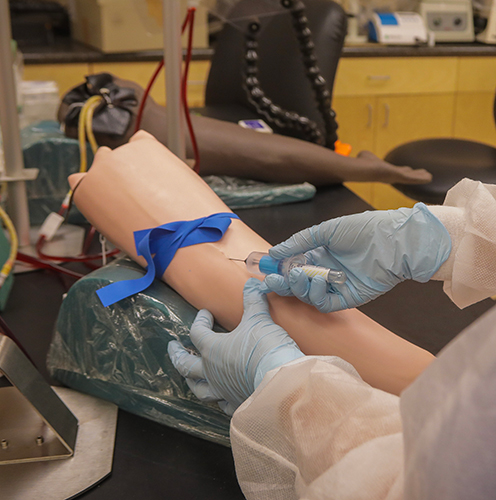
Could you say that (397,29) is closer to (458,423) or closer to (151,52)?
(151,52)

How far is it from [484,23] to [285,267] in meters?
3.32

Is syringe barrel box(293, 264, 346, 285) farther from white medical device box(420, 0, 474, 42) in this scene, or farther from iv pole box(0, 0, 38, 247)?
white medical device box(420, 0, 474, 42)

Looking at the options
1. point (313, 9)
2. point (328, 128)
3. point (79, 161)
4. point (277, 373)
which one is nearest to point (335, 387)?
point (277, 373)

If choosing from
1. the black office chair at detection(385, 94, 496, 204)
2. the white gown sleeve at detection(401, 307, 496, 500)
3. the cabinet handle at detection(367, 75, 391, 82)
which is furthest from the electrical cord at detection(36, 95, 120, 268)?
the cabinet handle at detection(367, 75, 391, 82)

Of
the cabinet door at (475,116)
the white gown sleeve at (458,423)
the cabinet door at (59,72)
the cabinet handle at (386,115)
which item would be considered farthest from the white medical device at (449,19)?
the white gown sleeve at (458,423)

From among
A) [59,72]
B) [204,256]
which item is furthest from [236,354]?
[59,72]

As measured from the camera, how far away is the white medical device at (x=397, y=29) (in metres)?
3.15

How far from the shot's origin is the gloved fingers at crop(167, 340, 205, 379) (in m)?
0.73

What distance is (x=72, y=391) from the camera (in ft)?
2.85

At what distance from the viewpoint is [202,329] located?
29.1 inches

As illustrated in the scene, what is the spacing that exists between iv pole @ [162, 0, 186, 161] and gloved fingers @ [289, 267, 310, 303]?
0.64 metres

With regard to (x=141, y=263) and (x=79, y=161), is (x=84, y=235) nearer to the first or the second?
(x=79, y=161)

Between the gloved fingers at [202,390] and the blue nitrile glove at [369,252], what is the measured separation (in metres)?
0.16

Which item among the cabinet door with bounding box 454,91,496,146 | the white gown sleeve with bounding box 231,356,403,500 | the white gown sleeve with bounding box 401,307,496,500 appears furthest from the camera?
the cabinet door with bounding box 454,91,496,146
